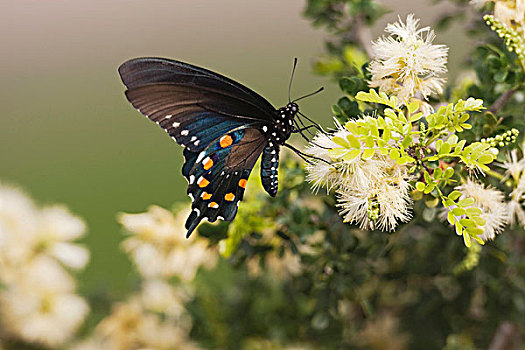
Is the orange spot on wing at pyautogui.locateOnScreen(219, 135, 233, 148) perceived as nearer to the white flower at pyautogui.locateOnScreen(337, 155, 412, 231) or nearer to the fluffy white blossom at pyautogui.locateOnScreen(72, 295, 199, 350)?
the white flower at pyautogui.locateOnScreen(337, 155, 412, 231)

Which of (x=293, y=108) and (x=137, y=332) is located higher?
(x=293, y=108)

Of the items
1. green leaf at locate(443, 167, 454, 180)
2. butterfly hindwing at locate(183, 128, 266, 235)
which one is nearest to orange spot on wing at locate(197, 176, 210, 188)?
butterfly hindwing at locate(183, 128, 266, 235)

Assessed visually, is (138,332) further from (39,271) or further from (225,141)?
(225,141)

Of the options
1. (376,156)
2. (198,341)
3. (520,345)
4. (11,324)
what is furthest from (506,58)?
(11,324)

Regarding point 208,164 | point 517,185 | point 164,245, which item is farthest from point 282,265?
point 517,185

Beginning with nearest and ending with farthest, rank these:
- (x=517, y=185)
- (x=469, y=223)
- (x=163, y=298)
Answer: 1. (x=469, y=223)
2. (x=517, y=185)
3. (x=163, y=298)

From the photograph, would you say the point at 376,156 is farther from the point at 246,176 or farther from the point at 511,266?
the point at 511,266
